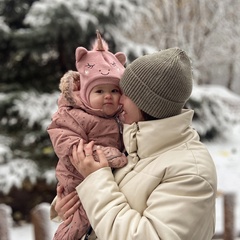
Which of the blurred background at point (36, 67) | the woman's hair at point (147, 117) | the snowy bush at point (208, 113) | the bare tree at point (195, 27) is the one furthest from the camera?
the bare tree at point (195, 27)

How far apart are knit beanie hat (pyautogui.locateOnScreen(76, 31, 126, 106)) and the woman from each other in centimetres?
11

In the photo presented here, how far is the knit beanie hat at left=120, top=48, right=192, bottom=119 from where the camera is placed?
3.54ft

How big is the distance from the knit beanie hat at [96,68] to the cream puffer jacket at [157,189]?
0.21 metres

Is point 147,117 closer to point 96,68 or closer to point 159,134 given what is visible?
point 159,134

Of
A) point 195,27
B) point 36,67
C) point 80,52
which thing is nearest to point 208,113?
point 36,67

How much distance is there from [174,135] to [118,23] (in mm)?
3412

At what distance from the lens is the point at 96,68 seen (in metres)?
1.26

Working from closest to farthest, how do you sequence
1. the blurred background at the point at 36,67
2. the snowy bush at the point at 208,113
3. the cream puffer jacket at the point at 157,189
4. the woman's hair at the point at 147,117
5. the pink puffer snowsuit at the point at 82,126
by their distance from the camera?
the cream puffer jacket at the point at 157,189
the woman's hair at the point at 147,117
the pink puffer snowsuit at the point at 82,126
the blurred background at the point at 36,67
the snowy bush at the point at 208,113

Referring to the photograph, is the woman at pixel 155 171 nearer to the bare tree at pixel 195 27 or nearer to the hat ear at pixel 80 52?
the hat ear at pixel 80 52

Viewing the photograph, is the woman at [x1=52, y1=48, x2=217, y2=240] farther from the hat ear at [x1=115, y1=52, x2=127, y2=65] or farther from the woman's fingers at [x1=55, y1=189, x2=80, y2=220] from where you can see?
the hat ear at [x1=115, y1=52, x2=127, y2=65]

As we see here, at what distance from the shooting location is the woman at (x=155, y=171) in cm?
100

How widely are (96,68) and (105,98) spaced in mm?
107

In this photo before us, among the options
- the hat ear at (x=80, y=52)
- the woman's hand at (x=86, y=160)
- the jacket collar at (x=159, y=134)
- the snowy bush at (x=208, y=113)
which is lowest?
the snowy bush at (x=208, y=113)

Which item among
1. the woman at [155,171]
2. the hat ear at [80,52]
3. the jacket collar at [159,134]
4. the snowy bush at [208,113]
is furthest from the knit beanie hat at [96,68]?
the snowy bush at [208,113]
